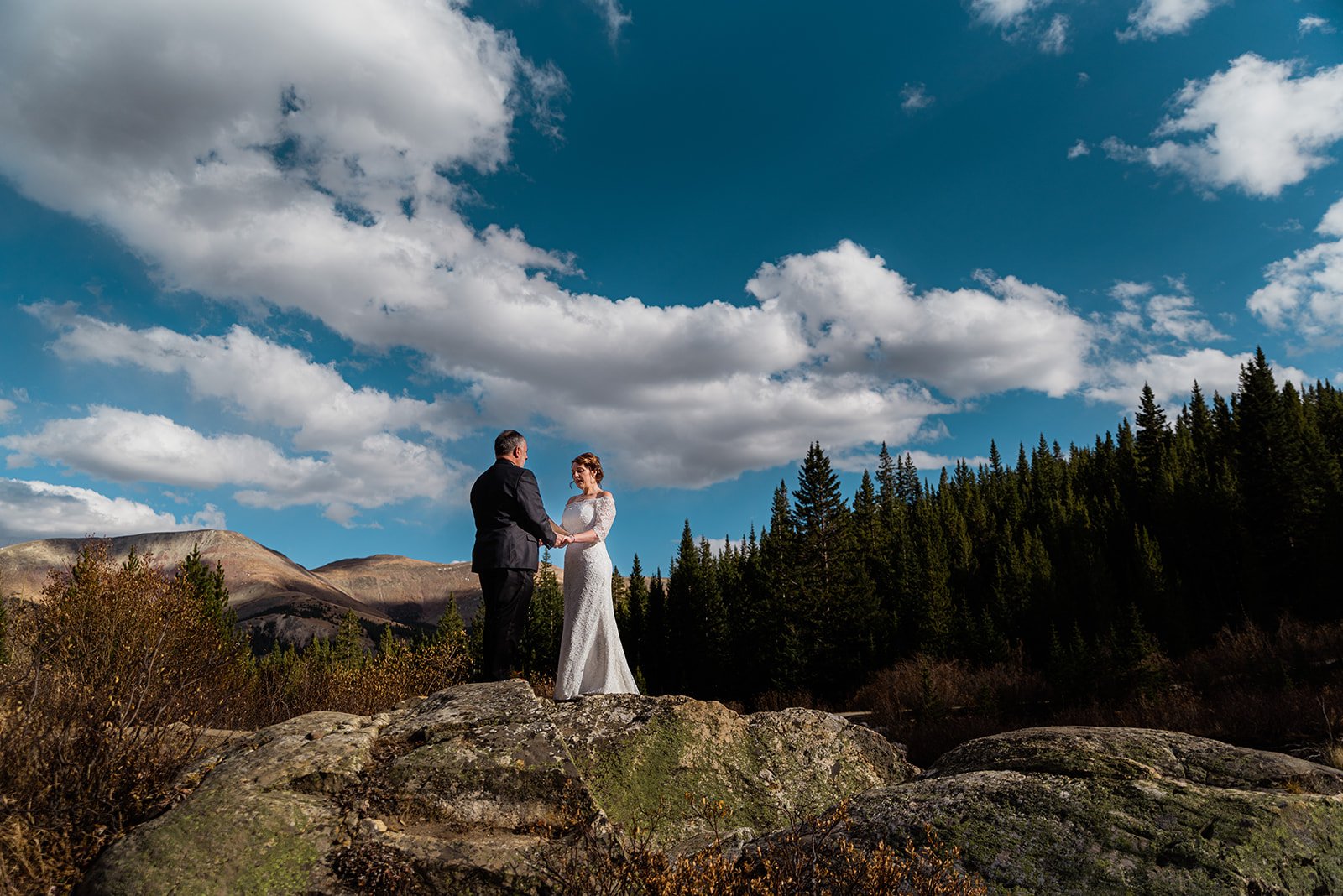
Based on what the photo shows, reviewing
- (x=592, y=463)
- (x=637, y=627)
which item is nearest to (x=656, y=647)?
(x=637, y=627)

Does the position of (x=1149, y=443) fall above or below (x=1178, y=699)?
above

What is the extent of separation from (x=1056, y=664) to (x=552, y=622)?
4923 centimetres

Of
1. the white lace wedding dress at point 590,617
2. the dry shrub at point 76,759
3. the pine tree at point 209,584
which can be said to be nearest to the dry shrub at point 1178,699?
the white lace wedding dress at point 590,617

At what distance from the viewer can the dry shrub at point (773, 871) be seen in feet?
11.0

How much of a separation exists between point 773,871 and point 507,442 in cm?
525

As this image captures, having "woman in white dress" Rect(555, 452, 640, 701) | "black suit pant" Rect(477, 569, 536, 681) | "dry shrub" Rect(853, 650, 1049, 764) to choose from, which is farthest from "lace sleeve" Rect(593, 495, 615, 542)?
"dry shrub" Rect(853, 650, 1049, 764)

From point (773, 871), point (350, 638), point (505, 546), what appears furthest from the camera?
point (350, 638)

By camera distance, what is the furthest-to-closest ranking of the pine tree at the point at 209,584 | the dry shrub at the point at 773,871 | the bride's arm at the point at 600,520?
the pine tree at the point at 209,584 < the bride's arm at the point at 600,520 < the dry shrub at the point at 773,871

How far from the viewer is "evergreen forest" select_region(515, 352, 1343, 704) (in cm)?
6006

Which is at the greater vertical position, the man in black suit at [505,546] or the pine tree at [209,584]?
the pine tree at [209,584]

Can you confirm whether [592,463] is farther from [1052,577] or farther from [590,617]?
[1052,577]

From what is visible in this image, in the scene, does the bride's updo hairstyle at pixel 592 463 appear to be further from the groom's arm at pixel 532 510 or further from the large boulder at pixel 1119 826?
the large boulder at pixel 1119 826

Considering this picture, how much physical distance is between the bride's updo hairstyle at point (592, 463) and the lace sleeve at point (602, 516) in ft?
1.11

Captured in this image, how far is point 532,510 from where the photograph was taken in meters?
7.44
